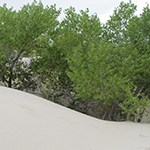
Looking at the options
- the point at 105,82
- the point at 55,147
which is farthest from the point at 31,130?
the point at 105,82

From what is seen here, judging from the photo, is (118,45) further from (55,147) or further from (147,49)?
(55,147)

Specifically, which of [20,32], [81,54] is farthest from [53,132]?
[20,32]

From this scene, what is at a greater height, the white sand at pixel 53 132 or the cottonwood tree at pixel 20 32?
the cottonwood tree at pixel 20 32

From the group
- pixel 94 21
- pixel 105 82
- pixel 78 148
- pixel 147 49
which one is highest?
pixel 94 21

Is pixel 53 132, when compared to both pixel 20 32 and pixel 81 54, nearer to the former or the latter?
pixel 81 54

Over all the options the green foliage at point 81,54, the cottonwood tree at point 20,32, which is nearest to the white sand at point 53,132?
the green foliage at point 81,54

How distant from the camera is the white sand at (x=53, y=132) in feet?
15.9

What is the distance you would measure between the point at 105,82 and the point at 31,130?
4.44 m

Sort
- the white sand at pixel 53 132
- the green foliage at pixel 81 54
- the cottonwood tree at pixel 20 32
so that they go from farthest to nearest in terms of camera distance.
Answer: the cottonwood tree at pixel 20 32, the green foliage at pixel 81 54, the white sand at pixel 53 132

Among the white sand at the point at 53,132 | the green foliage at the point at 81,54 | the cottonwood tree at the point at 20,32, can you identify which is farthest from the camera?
the cottonwood tree at the point at 20,32

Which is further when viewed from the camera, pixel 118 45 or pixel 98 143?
pixel 118 45

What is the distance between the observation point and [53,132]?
215 inches

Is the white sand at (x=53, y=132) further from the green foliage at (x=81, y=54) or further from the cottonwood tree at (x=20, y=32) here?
the cottonwood tree at (x=20, y=32)

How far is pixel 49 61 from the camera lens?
12.1m
